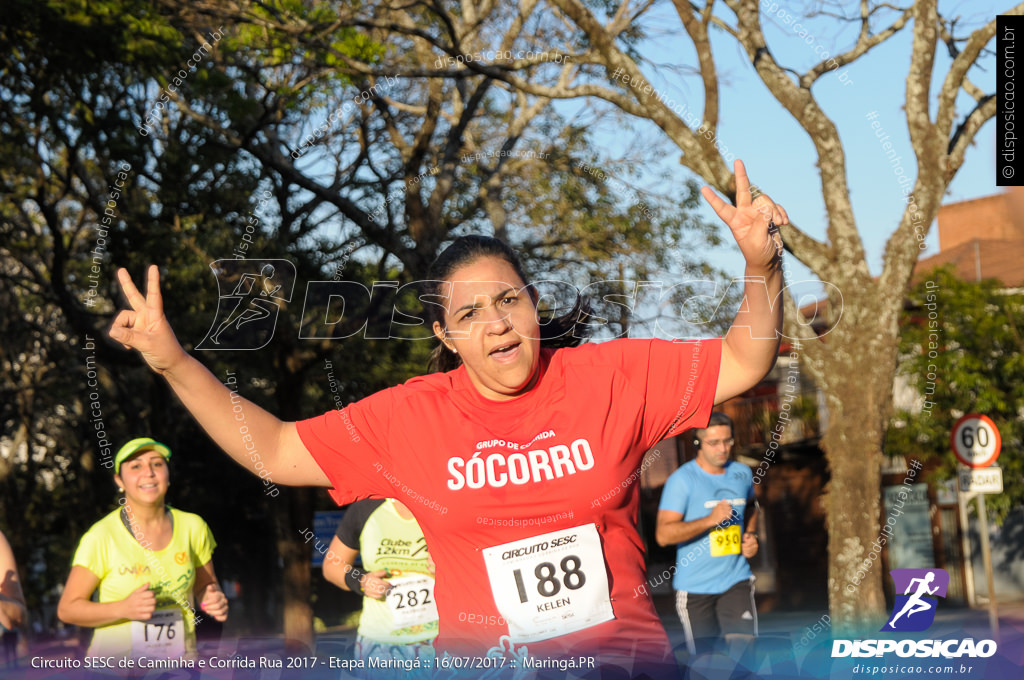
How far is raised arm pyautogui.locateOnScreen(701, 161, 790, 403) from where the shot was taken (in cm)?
242

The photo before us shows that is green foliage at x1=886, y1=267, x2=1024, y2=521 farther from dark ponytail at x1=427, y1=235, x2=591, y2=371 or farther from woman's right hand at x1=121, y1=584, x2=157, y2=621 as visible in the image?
dark ponytail at x1=427, y1=235, x2=591, y2=371

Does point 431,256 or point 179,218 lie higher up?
point 179,218

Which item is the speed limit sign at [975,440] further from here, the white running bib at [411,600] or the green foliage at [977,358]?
the green foliage at [977,358]

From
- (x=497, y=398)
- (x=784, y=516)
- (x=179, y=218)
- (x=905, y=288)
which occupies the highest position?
(x=179, y=218)

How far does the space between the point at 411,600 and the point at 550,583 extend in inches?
120

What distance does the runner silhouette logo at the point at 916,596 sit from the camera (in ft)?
13.8

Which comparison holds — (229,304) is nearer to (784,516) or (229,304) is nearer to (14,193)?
(14,193)

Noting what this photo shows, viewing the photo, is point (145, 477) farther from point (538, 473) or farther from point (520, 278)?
point (538, 473)

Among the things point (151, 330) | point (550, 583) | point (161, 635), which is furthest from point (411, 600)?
point (151, 330)

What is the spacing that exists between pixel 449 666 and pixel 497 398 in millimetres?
663

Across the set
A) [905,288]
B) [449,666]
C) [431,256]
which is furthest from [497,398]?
[431,256]

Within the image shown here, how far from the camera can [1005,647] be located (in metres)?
3.22

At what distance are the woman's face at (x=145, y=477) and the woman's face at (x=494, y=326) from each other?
2933mm

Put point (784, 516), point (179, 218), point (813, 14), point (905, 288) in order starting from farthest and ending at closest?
point (784, 516) < point (179, 218) < point (813, 14) < point (905, 288)
